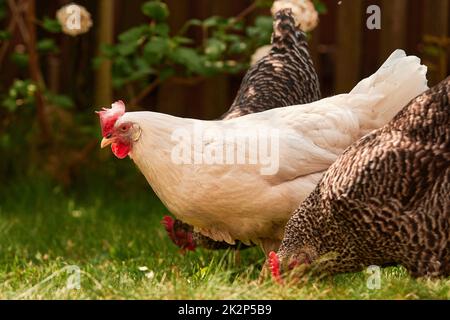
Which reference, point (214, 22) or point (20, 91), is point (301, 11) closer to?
point (214, 22)

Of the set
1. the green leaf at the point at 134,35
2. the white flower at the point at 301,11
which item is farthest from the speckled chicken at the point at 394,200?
the green leaf at the point at 134,35

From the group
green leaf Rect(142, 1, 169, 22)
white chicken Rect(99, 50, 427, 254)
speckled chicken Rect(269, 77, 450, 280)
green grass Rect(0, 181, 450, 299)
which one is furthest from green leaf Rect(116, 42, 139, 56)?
speckled chicken Rect(269, 77, 450, 280)

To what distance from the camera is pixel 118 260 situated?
4.46m

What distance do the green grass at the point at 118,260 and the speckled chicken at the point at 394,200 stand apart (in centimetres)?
11

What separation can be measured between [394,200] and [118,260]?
5.76ft

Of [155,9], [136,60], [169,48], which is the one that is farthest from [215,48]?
[136,60]

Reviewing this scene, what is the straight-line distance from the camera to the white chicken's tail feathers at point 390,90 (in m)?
3.94

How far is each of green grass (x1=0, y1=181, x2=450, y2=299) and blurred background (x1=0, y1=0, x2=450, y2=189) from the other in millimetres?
307

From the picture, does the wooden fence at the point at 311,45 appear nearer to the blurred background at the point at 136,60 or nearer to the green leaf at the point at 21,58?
the blurred background at the point at 136,60

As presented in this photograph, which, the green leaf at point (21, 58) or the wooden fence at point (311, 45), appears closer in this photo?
the green leaf at point (21, 58)

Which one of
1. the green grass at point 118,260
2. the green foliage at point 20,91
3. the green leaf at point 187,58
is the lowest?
the green grass at point 118,260

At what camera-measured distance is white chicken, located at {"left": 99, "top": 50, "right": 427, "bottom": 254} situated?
12.1 feet

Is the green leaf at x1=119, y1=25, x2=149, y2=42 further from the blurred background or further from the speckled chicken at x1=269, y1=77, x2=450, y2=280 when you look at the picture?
the speckled chicken at x1=269, y1=77, x2=450, y2=280
